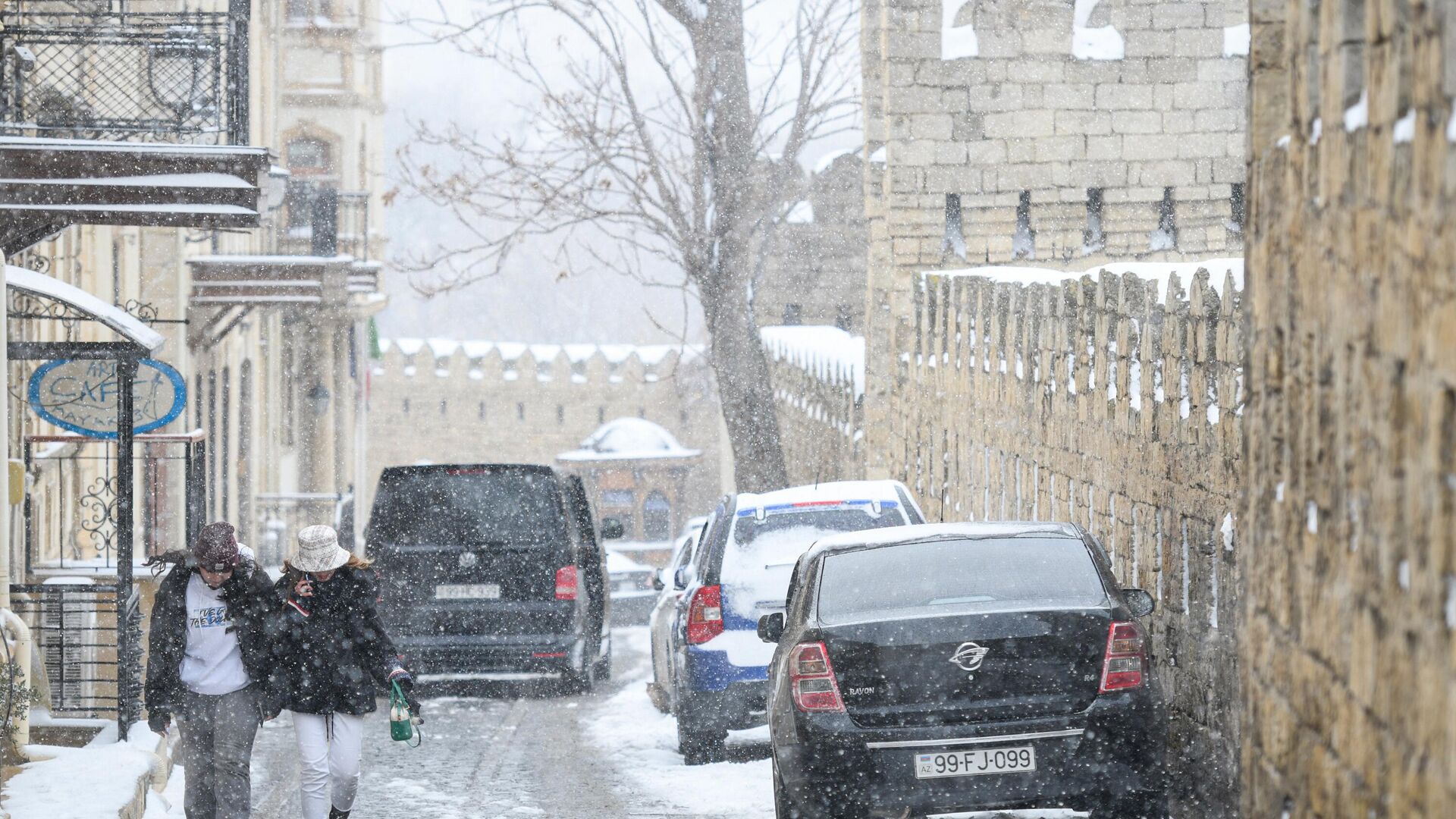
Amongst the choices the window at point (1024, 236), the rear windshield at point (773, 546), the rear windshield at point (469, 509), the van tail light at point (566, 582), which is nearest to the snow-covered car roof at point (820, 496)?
the rear windshield at point (773, 546)

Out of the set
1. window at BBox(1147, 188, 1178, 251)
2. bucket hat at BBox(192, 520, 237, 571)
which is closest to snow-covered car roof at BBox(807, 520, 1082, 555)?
bucket hat at BBox(192, 520, 237, 571)

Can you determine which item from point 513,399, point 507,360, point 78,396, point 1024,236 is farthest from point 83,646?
point 513,399

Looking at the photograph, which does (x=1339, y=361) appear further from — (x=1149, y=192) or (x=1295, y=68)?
(x=1149, y=192)

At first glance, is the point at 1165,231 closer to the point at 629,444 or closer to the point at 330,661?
the point at 330,661

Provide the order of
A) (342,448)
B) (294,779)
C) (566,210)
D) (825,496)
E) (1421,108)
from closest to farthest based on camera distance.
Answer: (1421,108) < (294,779) < (825,496) < (566,210) < (342,448)

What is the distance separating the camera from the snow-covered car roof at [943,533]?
8102mm

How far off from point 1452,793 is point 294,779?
7.84 m

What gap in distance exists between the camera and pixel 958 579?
7879 millimetres

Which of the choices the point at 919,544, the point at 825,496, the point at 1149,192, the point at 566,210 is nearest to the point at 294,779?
the point at 825,496

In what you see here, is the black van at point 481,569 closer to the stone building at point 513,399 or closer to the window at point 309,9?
the window at point 309,9

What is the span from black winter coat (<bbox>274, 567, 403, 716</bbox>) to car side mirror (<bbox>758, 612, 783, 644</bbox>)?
1.81 metres

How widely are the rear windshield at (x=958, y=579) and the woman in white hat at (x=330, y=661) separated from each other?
1.85m

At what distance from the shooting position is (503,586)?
1402 centimetres

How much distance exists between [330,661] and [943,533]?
259 centimetres
